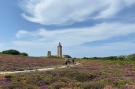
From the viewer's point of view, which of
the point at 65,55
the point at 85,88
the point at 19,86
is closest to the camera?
the point at 85,88

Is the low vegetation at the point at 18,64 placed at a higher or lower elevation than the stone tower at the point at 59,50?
lower

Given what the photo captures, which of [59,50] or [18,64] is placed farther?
[59,50]

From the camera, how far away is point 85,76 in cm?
3584

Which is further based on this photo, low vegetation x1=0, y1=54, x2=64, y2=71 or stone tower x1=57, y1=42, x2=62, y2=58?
stone tower x1=57, y1=42, x2=62, y2=58

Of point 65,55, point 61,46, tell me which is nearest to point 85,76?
point 61,46

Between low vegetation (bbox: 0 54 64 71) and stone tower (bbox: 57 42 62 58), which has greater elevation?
stone tower (bbox: 57 42 62 58)

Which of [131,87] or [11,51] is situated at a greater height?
[11,51]

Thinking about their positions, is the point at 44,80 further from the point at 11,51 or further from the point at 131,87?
the point at 11,51

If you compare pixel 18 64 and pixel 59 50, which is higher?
pixel 59 50

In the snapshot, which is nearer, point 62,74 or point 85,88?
point 85,88

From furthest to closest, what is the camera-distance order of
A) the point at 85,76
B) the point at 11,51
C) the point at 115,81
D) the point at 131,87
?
the point at 11,51 < the point at 85,76 < the point at 115,81 < the point at 131,87

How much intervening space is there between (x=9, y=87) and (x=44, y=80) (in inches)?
210

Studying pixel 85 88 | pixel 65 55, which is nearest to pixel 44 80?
pixel 85 88

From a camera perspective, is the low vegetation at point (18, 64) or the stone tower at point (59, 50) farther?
the stone tower at point (59, 50)
